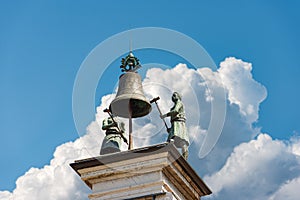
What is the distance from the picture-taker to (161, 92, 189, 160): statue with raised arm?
62.5 ft

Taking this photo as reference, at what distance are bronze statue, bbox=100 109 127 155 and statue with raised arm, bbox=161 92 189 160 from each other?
136cm

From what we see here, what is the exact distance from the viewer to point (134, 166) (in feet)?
58.2

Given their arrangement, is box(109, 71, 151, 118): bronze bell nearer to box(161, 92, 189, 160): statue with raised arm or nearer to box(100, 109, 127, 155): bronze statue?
box(100, 109, 127, 155): bronze statue

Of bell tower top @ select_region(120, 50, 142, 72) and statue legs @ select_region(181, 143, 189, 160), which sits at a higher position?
bell tower top @ select_region(120, 50, 142, 72)

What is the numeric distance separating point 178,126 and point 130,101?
68.1 inches

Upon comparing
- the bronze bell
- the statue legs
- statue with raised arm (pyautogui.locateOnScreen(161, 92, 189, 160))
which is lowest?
the statue legs

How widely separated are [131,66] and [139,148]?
12.7 ft

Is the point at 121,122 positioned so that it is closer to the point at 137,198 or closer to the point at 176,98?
the point at 176,98

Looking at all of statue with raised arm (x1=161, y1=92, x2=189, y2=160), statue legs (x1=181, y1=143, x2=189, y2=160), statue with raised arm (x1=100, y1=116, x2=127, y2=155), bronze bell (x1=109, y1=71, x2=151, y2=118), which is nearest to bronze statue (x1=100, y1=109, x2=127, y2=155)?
statue with raised arm (x1=100, y1=116, x2=127, y2=155)

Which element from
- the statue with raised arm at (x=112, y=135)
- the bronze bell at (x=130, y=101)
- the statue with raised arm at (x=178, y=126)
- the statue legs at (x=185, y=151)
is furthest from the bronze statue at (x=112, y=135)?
the statue legs at (x=185, y=151)

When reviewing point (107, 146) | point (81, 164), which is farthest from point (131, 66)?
point (81, 164)

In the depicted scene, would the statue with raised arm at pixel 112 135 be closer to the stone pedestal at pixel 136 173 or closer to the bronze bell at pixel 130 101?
the bronze bell at pixel 130 101

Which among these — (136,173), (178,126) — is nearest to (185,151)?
(178,126)

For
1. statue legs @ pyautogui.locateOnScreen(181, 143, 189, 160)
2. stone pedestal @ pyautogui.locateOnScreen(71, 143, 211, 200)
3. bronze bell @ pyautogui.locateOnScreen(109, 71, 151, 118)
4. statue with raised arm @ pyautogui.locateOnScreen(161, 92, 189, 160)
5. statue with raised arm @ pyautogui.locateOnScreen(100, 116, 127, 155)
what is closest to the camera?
stone pedestal @ pyautogui.locateOnScreen(71, 143, 211, 200)
